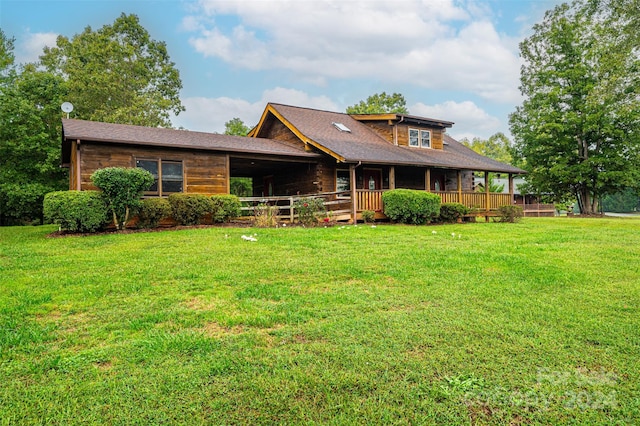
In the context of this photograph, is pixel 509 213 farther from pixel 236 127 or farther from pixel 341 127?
pixel 236 127

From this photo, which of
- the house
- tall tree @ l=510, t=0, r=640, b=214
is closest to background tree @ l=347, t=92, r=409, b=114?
tall tree @ l=510, t=0, r=640, b=214

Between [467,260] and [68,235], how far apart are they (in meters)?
9.91

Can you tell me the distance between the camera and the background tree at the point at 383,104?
39719 mm

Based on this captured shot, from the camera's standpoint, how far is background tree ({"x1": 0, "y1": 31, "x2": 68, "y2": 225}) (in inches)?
843

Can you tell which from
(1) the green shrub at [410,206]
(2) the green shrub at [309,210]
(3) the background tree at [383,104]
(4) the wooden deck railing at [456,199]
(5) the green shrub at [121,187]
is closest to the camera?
(5) the green shrub at [121,187]

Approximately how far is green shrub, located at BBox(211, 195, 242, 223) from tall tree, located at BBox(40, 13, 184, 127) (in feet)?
62.4

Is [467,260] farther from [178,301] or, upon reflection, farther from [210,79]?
[210,79]

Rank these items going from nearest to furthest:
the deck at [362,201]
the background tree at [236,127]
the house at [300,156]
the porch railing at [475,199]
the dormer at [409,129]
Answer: the house at [300,156] → the deck at [362,201] → the porch railing at [475,199] → the dormer at [409,129] → the background tree at [236,127]

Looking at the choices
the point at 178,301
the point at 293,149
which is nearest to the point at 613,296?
the point at 178,301

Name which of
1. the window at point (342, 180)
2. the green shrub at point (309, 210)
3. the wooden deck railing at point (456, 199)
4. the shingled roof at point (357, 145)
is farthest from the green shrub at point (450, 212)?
the green shrub at point (309, 210)

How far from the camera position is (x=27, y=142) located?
21703 mm

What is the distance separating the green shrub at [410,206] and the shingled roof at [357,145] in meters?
1.62

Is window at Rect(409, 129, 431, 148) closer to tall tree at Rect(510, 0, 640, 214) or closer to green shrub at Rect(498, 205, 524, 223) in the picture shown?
green shrub at Rect(498, 205, 524, 223)

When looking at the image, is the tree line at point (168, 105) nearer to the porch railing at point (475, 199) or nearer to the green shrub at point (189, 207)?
the porch railing at point (475, 199)
